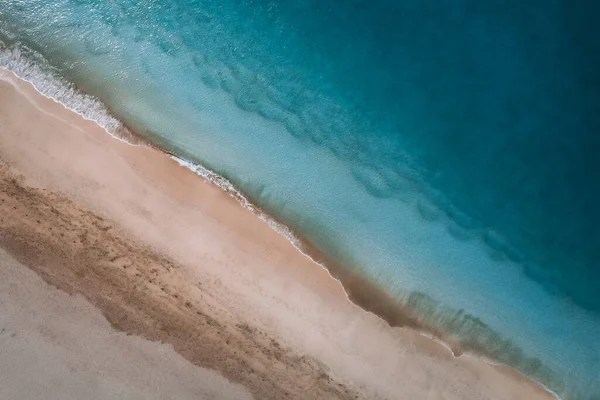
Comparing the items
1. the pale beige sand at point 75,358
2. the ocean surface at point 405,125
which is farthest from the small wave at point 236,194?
the pale beige sand at point 75,358

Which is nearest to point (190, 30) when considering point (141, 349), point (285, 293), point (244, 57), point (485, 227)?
point (244, 57)

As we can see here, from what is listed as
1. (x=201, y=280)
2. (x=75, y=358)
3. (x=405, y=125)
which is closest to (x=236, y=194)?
(x=201, y=280)

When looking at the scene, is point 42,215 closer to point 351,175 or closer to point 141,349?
point 141,349

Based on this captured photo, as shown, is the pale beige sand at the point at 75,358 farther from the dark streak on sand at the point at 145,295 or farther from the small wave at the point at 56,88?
the small wave at the point at 56,88

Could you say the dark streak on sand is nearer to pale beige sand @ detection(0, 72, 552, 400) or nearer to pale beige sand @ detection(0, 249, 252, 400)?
pale beige sand @ detection(0, 72, 552, 400)

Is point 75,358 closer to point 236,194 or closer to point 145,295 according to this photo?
point 145,295

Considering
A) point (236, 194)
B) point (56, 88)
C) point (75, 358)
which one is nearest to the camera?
point (75, 358)
